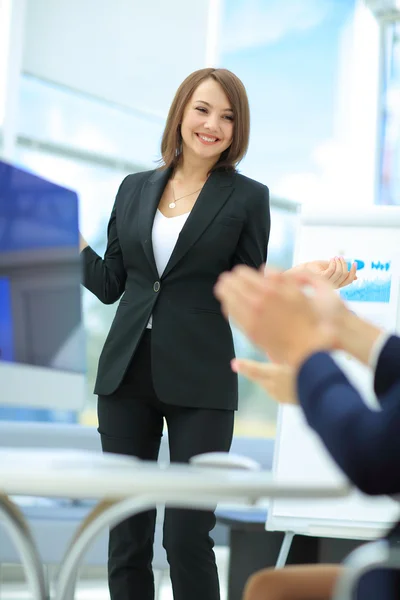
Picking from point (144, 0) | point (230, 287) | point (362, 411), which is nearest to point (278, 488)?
point (362, 411)

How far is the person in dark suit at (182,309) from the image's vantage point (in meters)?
2.23

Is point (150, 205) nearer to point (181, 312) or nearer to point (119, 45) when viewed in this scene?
point (181, 312)

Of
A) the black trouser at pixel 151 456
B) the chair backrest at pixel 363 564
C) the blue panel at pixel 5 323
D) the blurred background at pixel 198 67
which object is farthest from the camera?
the blurred background at pixel 198 67

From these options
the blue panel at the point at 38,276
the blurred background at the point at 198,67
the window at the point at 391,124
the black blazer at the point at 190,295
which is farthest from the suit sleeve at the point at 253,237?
the window at the point at 391,124

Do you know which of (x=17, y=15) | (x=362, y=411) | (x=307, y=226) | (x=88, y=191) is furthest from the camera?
(x=88, y=191)

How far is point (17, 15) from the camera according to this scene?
4.50 m

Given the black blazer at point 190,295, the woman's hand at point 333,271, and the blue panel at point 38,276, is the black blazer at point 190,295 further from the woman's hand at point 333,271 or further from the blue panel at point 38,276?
the blue panel at point 38,276

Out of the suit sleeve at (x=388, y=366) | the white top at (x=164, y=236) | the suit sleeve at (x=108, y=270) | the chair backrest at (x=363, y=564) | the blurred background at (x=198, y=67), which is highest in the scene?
the blurred background at (x=198, y=67)

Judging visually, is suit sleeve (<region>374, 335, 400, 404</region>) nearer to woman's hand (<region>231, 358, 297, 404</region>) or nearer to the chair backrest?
woman's hand (<region>231, 358, 297, 404</region>)

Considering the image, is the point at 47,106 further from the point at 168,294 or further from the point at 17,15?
the point at 168,294

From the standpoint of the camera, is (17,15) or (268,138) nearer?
(17,15)

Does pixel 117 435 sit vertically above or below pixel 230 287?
below

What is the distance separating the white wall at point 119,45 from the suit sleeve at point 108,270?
2.37 m

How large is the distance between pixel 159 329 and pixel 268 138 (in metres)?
3.50
